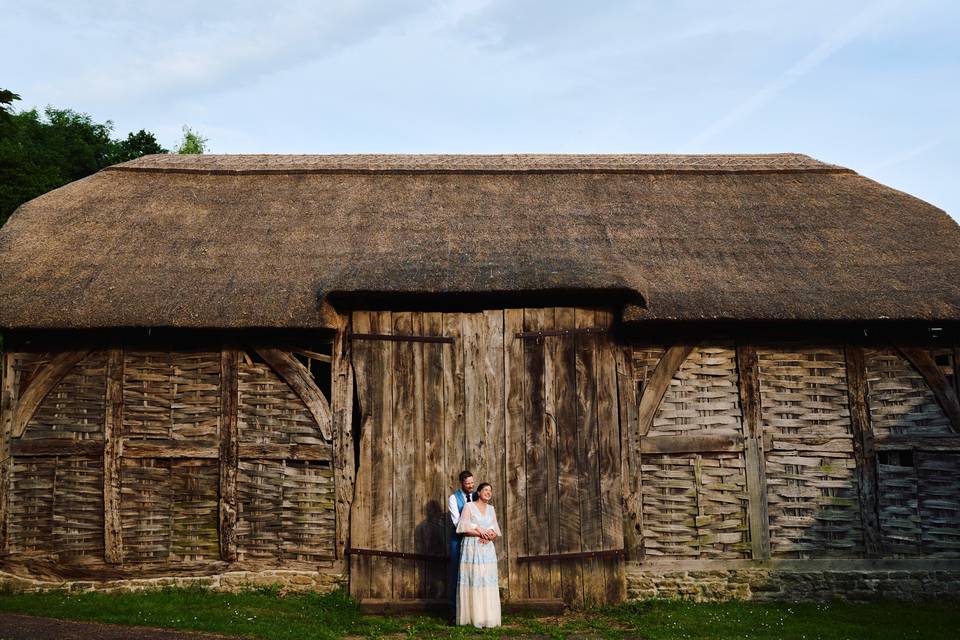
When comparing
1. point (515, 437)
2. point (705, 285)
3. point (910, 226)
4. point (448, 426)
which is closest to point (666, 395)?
point (705, 285)

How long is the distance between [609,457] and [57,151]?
1264 inches

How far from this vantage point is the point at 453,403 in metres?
8.55

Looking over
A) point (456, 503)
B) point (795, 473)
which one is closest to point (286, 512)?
point (456, 503)

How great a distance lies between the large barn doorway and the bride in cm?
80

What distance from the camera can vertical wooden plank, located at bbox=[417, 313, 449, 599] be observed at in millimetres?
8328

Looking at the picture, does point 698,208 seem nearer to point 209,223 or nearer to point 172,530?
point 209,223

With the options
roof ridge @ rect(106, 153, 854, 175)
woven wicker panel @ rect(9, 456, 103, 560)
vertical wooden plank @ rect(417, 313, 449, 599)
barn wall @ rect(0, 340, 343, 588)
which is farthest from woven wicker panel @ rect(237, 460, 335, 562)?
roof ridge @ rect(106, 153, 854, 175)

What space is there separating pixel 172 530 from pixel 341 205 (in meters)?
4.67

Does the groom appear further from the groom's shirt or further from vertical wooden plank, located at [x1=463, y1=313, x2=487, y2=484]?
vertical wooden plank, located at [x1=463, y1=313, x2=487, y2=484]

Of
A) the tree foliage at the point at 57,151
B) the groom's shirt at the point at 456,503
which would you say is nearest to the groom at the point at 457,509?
the groom's shirt at the point at 456,503

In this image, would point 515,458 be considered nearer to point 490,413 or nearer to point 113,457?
point 490,413

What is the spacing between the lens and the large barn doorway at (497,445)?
8.36m

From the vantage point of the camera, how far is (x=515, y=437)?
27.9 ft

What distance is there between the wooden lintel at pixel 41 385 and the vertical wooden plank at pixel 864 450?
362 inches
